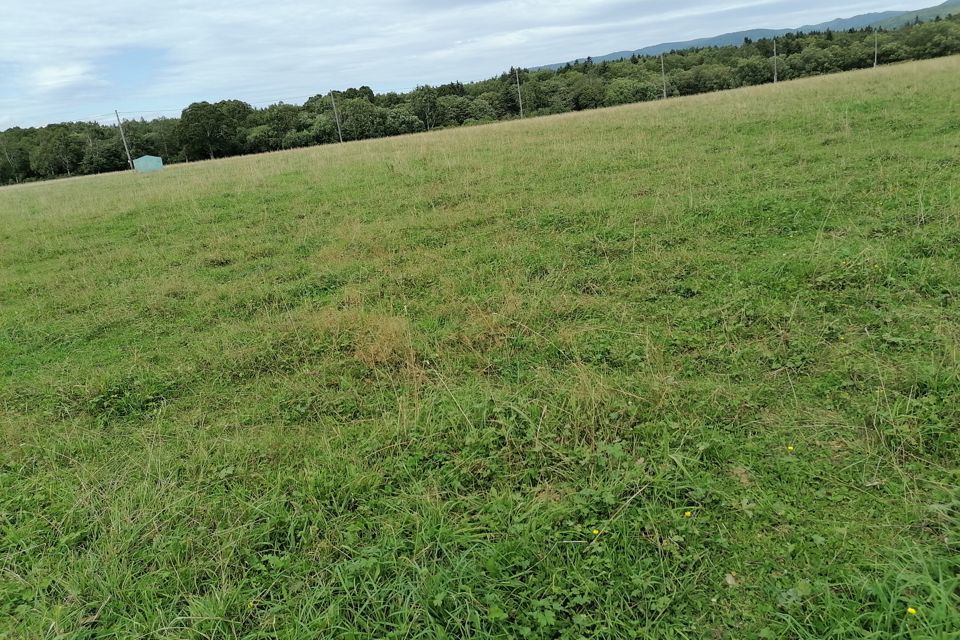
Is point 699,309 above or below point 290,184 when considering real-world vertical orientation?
below

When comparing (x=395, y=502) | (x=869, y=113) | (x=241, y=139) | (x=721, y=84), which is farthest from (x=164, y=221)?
(x=721, y=84)

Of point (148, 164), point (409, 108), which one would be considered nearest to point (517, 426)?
point (148, 164)

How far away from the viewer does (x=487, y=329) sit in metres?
5.02

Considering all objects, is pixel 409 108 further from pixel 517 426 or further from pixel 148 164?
pixel 517 426

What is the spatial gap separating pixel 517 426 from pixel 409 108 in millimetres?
59144

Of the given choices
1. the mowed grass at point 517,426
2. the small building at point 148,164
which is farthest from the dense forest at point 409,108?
the mowed grass at point 517,426

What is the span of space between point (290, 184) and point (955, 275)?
41.1 ft

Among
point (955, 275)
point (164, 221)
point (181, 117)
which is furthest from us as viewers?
point (181, 117)

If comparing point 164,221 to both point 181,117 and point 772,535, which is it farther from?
point 181,117

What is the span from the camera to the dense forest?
50.2 m

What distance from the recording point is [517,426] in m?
3.50

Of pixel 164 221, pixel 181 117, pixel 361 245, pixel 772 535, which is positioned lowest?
pixel 772 535

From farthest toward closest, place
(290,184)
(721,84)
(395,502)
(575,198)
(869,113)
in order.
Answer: (721,84) → (290,184) → (869,113) → (575,198) → (395,502)

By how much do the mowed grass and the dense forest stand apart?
1735 inches
